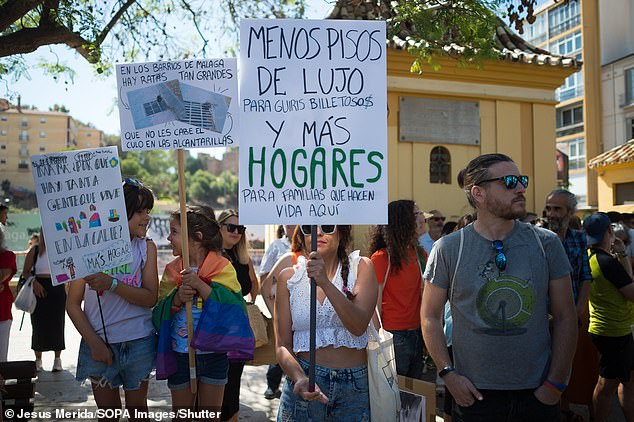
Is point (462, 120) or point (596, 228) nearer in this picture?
point (596, 228)

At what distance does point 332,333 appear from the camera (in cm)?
310

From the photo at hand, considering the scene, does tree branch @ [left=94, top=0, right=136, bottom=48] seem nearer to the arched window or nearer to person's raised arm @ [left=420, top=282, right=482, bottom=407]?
person's raised arm @ [left=420, top=282, right=482, bottom=407]

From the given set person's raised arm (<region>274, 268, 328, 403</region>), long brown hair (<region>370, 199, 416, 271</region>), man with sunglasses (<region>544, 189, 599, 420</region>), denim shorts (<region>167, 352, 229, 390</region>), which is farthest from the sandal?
person's raised arm (<region>274, 268, 328, 403</region>)

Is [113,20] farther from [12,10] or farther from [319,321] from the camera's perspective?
[319,321]

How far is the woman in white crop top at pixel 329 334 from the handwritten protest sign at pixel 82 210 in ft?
4.01

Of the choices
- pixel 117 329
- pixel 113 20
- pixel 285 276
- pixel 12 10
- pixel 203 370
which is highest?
pixel 113 20

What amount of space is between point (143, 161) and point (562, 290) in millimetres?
116667

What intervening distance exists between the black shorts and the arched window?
18.9ft

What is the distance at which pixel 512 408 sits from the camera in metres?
2.92

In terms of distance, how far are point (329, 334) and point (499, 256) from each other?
3.14ft

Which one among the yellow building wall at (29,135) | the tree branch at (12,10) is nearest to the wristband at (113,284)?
the tree branch at (12,10)

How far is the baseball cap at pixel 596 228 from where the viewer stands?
4.88m

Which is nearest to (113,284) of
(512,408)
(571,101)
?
(512,408)

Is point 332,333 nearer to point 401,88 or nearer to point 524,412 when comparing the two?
point 524,412
